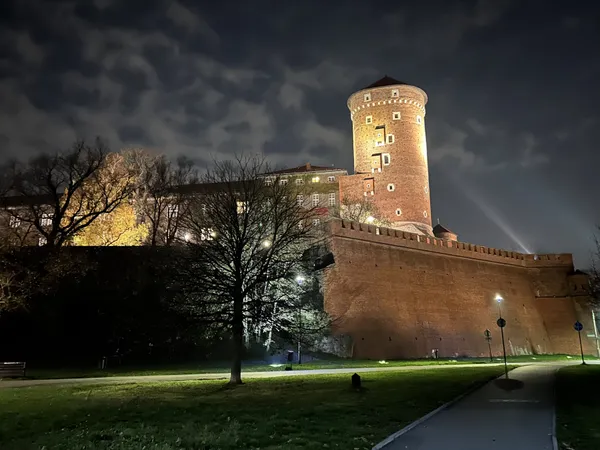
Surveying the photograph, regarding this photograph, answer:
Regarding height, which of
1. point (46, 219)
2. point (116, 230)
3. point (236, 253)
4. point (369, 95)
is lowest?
point (236, 253)

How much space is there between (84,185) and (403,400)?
3551 centimetres

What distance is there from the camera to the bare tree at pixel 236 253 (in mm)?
18703

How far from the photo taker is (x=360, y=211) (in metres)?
57.1

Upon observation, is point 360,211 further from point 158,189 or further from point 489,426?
point 489,426

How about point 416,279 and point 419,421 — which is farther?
point 416,279

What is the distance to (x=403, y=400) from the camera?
12648mm

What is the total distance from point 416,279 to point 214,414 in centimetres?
3180

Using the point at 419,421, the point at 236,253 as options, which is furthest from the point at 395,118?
the point at 419,421

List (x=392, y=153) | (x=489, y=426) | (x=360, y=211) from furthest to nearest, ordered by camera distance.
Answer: (x=392, y=153) → (x=360, y=211) → (x=489, y=426)

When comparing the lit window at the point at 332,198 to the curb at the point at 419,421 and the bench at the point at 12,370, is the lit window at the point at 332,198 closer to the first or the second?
the bench at the point at 12,370

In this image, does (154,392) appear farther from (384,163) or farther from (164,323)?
(384,163)

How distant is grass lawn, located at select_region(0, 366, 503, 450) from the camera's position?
8.48 metres

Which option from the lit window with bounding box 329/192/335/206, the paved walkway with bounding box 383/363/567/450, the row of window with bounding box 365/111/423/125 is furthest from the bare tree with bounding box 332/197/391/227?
the paved walkway with bounding box 383/363/567/450

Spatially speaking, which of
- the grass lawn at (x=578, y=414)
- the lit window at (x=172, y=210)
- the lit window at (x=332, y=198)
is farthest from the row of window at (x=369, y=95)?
the grass lawn at (x=578, y=414)
